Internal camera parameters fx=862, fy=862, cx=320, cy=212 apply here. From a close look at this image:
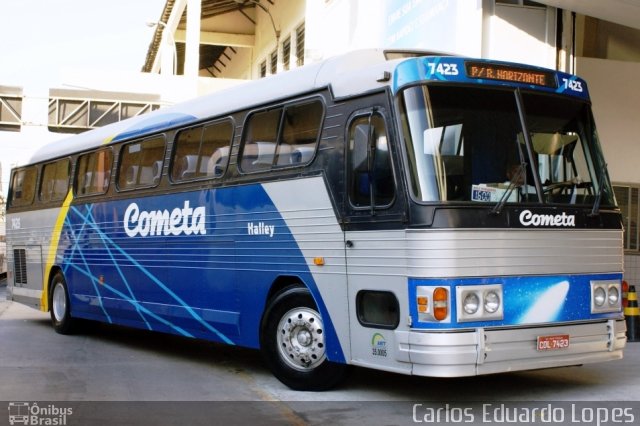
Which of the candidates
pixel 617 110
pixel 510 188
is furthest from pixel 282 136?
pixel 617 110

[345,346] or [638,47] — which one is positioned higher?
[638,47]

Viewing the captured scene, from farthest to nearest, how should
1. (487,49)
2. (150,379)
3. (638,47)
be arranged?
(638,47) → (487,49) → (150,379)

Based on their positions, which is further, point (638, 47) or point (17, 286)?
point (638, 47)

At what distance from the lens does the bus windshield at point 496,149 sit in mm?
7211

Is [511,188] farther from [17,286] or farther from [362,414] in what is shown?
[17,286]

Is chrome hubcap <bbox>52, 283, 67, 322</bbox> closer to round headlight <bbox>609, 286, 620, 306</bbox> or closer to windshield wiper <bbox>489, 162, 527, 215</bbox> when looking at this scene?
windshield wiper <bbox>489, 162, 527, 215</bbox>

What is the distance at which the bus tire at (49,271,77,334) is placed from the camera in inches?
553

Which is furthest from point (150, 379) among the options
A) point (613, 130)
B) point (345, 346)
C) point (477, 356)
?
point (613, 130)

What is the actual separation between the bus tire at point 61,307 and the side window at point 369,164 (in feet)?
25.4

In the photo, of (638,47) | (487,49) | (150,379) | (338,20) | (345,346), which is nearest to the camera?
(345,346)

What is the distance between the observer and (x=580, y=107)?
8258 mm

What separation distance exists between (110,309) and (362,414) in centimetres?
613

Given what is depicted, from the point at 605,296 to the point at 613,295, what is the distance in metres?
0.13

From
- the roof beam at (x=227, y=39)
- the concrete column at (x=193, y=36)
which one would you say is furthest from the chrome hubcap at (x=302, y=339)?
the roof beam at (x=227, y=39)
